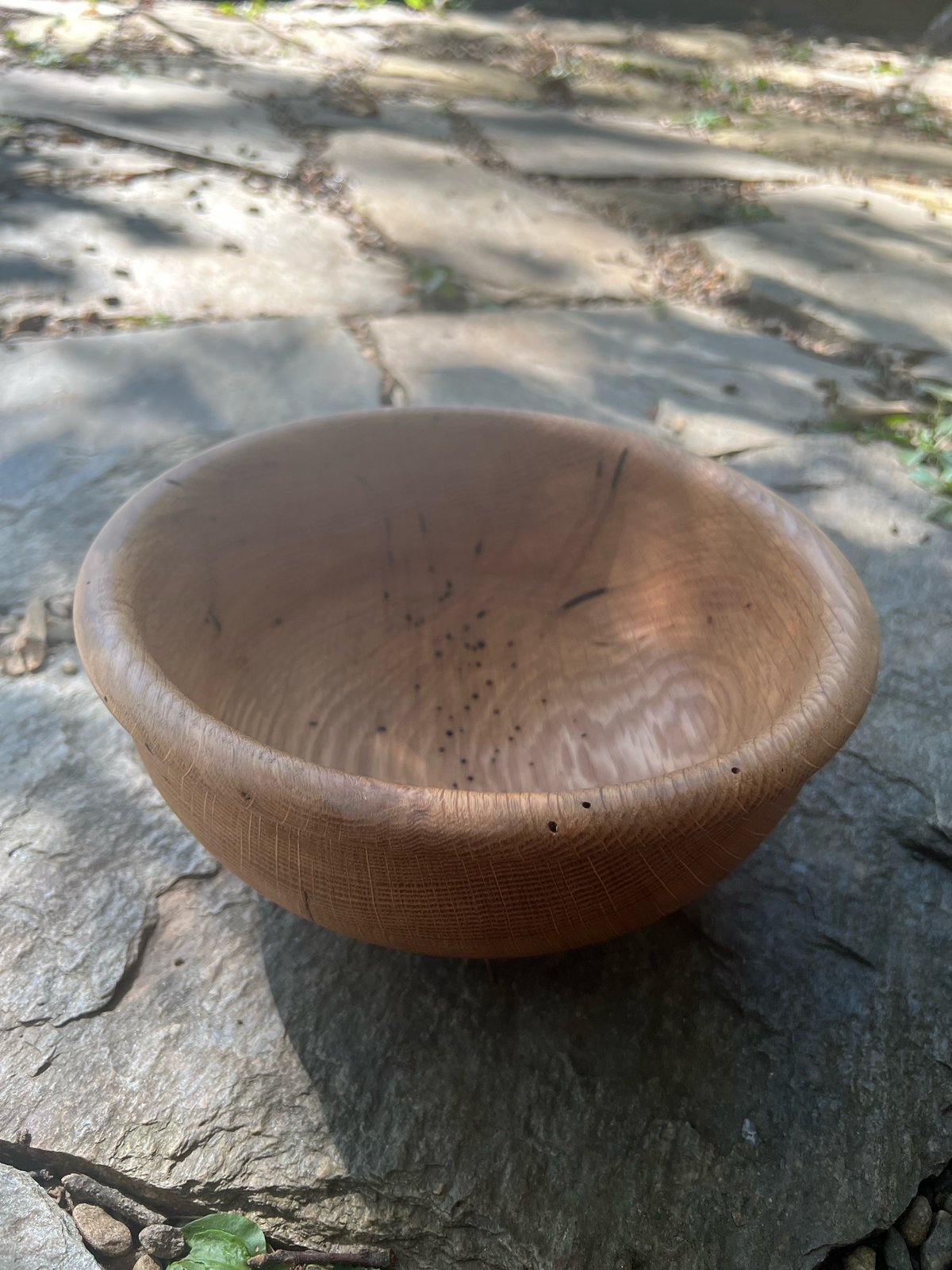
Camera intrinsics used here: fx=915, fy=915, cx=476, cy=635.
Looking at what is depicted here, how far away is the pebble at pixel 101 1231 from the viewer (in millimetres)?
1050

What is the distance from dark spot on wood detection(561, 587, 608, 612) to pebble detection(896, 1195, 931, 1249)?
93 centimetres

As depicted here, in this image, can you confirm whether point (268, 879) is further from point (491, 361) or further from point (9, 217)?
point (9, 217)

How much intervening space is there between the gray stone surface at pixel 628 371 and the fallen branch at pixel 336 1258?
6.16 feet

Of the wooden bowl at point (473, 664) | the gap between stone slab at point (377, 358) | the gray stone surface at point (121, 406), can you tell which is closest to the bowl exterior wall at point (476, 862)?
the wooden bowl at point (473, 664)

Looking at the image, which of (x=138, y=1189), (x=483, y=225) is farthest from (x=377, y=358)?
(x=138, y=1189)

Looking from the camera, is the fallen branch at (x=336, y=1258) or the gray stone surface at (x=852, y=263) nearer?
the fallen branch at (x=336, y=1258)

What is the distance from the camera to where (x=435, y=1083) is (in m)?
1.15

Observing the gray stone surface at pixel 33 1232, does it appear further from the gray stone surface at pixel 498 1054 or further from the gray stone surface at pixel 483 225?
the gray stone surface at pixel 483 225

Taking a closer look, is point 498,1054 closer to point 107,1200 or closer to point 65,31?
point 107,1200

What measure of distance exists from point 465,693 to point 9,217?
2.49 meters

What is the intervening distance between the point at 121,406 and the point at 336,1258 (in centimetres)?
191

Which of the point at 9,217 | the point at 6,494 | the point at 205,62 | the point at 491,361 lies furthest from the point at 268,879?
the point at 205,62

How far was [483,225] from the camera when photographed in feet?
11.1

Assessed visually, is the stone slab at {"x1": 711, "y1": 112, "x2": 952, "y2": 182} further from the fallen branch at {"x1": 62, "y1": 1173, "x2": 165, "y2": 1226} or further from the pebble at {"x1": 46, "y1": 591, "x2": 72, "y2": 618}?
the fallen branch at {"x1": 62, "y1": 1173, "x2": 165, "y2": 1226}
